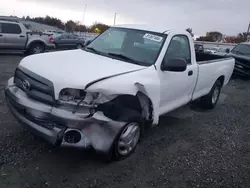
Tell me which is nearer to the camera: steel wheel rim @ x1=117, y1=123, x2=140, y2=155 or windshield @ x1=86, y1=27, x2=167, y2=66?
steel wheel rim @ x1=117, y1=123, x2=140, y2=155

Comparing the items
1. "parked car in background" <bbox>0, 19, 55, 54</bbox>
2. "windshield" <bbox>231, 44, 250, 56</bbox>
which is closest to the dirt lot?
"parked car in background" <bbox>0, 19, 55, 54</bbox>

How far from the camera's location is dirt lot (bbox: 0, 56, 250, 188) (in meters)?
3.08

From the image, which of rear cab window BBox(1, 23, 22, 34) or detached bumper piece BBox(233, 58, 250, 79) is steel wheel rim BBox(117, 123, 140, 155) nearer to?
detached bumper piece BBox(233, 58, 250, 79)

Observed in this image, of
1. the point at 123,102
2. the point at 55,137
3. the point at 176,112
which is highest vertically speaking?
the point at 123,102

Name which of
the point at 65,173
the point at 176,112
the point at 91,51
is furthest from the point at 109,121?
the point at 176,112

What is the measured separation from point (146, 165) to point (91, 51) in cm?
208

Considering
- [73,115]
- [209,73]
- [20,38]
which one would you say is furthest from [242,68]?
[73,115]

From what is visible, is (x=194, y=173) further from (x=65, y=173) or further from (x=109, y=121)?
(x=65, y=173)

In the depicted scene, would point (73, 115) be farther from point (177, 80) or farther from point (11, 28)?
point (11, 28)

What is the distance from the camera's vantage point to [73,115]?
292cm

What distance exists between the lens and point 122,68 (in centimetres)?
349

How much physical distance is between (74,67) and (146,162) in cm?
161

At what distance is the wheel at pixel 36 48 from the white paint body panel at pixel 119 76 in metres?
9.20

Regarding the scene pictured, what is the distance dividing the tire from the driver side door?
0.74m
